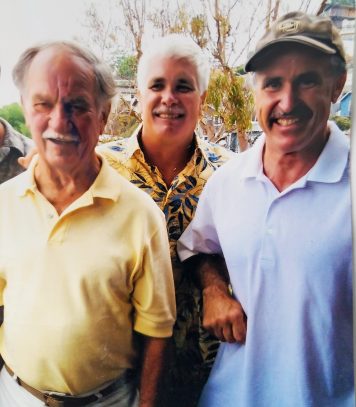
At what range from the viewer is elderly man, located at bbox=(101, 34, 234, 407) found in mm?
1530

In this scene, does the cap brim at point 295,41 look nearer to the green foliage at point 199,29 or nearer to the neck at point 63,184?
the green foliage at point 199,29

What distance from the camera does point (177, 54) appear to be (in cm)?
153

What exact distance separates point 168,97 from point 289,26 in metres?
0.46

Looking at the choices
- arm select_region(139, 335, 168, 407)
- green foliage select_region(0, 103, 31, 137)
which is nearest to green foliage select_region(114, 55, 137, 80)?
green foliage select_region(0, 103, 31, 137)

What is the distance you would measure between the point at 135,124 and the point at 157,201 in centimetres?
29

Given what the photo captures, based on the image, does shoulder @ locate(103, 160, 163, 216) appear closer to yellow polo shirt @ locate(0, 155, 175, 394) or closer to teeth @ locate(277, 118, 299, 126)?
yellow polo shirt @ locate(0, 155, 175, 394)

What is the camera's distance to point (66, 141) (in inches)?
59.9

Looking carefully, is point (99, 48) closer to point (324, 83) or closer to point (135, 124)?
point (135, 124)

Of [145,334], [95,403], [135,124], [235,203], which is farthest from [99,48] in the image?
[95,403]

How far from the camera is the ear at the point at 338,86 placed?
148cm

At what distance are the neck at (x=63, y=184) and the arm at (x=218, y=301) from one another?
0.47m

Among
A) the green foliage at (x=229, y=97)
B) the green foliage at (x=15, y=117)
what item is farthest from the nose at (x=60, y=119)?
the green foliage at (x=229, y=97)

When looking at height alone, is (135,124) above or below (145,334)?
above

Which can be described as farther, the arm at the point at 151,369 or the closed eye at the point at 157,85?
the arm at the point at 151,369
